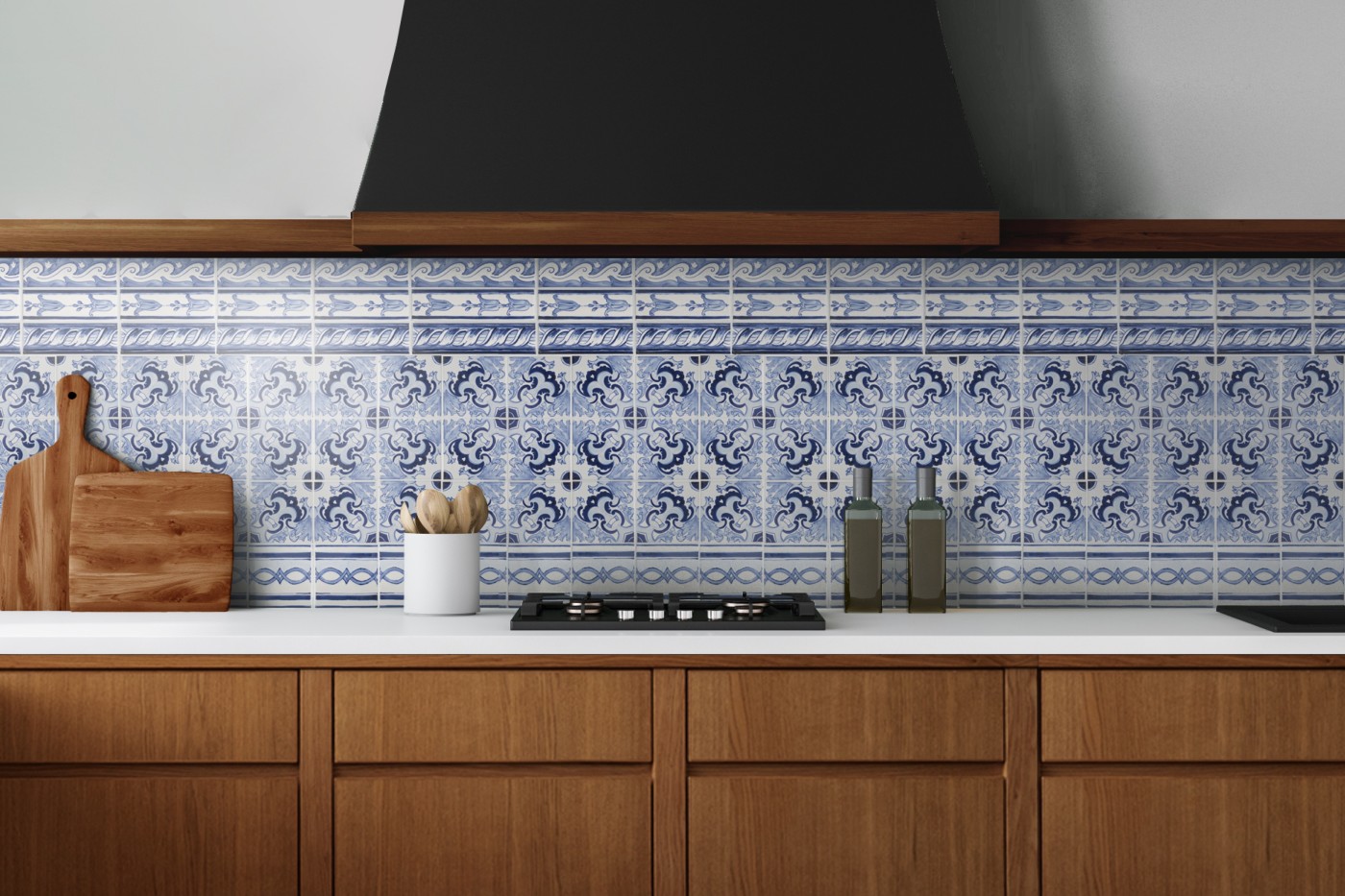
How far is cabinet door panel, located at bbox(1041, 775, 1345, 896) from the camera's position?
6.23 feet

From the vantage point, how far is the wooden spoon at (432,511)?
2217 millimetres

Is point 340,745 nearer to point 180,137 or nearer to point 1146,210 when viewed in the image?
point 180,137

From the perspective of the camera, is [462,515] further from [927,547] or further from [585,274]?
[927,547]

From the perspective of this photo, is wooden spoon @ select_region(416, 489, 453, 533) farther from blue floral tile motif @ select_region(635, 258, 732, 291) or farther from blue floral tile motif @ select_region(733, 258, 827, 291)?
blue floral tile motif @ select_region(733, 258, 827, 291)

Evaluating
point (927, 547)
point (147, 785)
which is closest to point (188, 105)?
point (147, 785)

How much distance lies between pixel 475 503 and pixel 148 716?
0.74 metres

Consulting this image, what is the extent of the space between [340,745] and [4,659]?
0.64 meters

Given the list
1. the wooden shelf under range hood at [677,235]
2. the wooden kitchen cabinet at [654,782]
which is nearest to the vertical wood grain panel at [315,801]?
the wooden kitchen cabinet at [654,782]

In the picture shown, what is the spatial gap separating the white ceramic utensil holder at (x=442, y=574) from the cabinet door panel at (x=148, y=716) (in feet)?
1.18

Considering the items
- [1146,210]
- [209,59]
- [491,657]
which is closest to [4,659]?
[491,657]

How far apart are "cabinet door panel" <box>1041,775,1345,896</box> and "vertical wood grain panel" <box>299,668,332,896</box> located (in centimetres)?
133

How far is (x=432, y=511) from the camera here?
2215 millimetres

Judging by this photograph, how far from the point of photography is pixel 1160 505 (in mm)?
2416

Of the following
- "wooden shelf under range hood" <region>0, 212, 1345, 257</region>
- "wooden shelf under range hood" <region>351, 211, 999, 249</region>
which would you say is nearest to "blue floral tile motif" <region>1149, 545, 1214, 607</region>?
"wooden shelf under range hood" <region>0, 212, 1345, 257</region>
